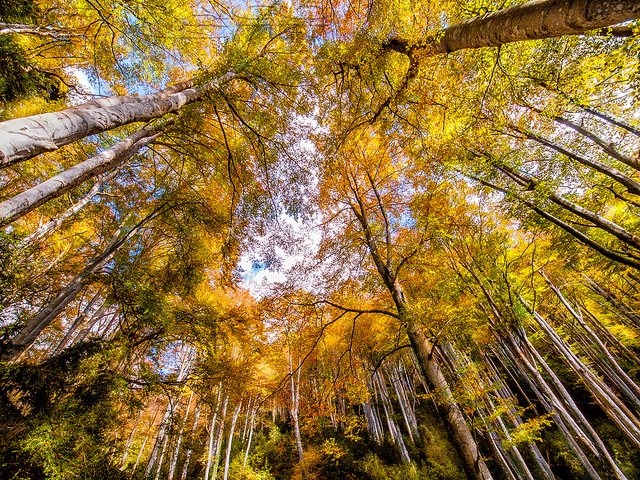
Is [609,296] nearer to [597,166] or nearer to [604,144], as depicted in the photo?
[604,144]

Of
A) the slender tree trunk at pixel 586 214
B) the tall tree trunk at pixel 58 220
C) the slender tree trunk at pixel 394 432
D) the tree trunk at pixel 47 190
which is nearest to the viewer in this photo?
the tree trunk at pixel 47 190

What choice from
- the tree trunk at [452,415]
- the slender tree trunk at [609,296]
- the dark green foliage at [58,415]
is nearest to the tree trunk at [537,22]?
the tree trunk at [452,415]

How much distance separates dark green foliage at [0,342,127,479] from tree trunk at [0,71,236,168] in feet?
12.7

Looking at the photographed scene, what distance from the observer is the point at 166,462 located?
13.5 meters

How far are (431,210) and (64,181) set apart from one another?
5768 millimetres

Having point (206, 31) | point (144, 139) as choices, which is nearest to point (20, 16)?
point (144, 139)

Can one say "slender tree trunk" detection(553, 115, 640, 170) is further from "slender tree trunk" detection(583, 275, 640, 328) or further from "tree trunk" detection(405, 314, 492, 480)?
"slender tree trunk" detection(583, 275, 640, 328)

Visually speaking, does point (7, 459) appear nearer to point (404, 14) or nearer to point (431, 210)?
point (431, 210)

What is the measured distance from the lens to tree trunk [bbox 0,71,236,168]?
50.3 inches

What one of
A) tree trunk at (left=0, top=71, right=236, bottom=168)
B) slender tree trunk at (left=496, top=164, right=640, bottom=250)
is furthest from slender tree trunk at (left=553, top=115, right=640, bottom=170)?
tree trunk at (left=0, top=71, right=236, bottom=168)

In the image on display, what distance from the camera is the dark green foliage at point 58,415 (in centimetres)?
288

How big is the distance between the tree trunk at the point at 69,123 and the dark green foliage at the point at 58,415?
3857 millimetres

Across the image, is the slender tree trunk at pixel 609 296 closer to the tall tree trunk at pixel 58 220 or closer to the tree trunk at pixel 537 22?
the tree trunk at pixel 537 22

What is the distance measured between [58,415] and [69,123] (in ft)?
15.0
